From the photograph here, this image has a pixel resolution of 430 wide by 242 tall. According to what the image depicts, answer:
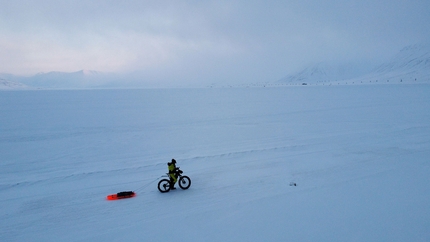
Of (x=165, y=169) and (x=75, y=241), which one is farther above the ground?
(x=165, y=169)

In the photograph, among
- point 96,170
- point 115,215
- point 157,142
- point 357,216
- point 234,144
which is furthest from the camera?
point 157,142

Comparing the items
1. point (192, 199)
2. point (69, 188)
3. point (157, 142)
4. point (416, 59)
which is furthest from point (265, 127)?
point (416, 59)

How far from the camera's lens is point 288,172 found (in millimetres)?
8273

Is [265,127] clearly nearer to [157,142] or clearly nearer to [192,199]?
[157,142]

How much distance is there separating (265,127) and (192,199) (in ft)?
33.9

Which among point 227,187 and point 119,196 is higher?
point 119,196

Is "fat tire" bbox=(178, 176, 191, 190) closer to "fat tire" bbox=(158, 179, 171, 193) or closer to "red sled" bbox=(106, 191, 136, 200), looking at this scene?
"fat tire" bbox=(158, 179, 171, 193)

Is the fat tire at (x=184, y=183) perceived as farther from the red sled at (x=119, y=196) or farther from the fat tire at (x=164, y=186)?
the red sled at (x=119, y=196)

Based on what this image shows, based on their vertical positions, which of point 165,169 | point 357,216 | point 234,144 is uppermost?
point 234,144

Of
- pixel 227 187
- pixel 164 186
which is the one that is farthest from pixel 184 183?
pixel 227 187

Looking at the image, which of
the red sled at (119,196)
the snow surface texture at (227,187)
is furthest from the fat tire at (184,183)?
the red sled at (119,196)

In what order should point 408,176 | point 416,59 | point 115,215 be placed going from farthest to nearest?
point 416,59
point 408,176
point 115,215

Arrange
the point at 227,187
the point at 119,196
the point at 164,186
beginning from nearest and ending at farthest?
the point at 119,196 < the point at 164,186 < the point at 227,187

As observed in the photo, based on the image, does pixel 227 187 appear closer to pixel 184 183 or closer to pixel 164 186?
pixel 184 183
